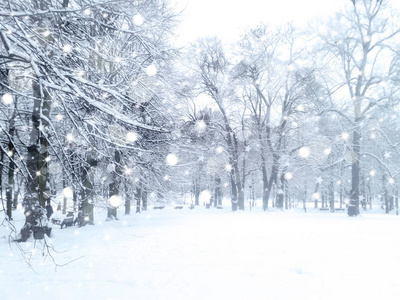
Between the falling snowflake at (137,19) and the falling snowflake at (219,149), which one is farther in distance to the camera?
the falling snowflake at (219,149)

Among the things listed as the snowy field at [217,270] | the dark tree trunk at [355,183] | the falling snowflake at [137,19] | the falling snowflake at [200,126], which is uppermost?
the falling snowflake at [200,126]

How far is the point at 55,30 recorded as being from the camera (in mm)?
4297

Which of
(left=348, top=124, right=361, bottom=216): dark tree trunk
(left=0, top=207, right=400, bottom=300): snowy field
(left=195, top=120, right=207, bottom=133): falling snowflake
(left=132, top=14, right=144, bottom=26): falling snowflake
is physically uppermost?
(left=195, top=120, right=207, bottom=133): falling snowflake

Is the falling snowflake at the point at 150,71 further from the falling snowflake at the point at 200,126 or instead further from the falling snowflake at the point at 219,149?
the falling snowflake at the point at 219,149

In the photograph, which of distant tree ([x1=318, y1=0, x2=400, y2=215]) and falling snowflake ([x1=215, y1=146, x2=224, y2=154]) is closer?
distant tree ([x1=318, y1=0, x2=400, y2=215])

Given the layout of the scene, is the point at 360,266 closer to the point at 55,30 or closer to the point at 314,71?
the point at 55,30

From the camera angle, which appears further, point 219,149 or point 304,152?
point 219,149

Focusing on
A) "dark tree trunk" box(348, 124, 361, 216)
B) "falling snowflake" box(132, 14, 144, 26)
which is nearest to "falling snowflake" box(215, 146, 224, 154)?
"dark tree trunk" box(348, 124, 361, 216)

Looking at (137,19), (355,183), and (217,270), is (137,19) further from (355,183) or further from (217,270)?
(355,183)

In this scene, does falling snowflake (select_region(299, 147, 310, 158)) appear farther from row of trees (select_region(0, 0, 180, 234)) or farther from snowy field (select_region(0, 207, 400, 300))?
row of trees (select_region(0, 0, 180, 234))

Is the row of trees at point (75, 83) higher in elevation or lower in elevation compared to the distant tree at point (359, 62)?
lower

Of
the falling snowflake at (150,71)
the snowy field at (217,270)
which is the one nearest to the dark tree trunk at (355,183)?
the snowy field at (217,270)

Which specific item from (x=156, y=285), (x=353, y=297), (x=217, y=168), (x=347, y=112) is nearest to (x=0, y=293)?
(x=156, y=285)

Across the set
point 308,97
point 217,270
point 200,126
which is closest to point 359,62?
point 308,97
